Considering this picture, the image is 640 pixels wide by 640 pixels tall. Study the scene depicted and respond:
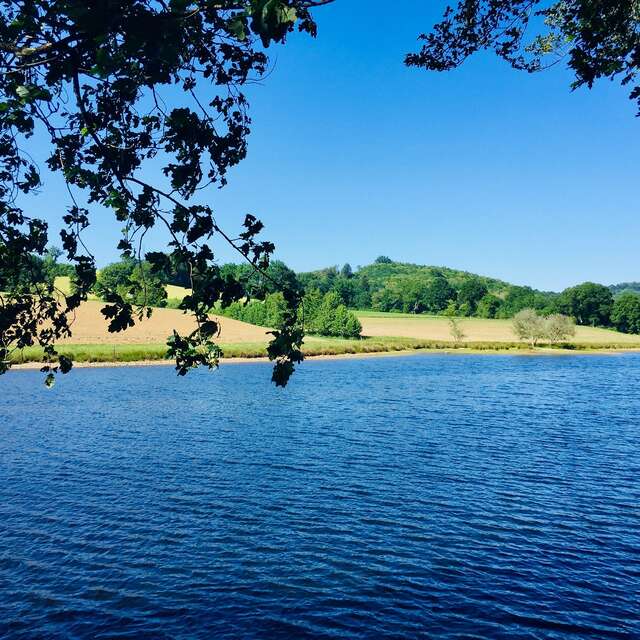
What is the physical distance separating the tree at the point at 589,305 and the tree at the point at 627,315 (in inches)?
121

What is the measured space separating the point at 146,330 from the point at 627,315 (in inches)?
5849

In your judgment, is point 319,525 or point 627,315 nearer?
point 319,525

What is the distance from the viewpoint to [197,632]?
13875mm

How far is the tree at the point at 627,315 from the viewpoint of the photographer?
186 meters

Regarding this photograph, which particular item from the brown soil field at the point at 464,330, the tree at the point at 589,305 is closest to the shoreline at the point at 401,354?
the brown soil field at the point at 464,330

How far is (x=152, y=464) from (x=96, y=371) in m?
52.9

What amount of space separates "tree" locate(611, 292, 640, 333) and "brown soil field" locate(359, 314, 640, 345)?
701 inches

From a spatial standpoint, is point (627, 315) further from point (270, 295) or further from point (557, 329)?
point (270, 295)

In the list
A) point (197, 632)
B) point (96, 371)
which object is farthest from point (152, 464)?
point (96, 371)

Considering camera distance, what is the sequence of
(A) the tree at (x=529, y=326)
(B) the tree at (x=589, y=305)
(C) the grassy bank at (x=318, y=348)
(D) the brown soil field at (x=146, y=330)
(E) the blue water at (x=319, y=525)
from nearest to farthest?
1. (E) the blue water at (x=319, y=525)
2. (C) the grassy bank at (x=318, y=348)
3. (D) the brown soil field at (x=146, y=330)
4. (A) the tree at (x=529, y=326)
5. (B) the tree at (x=589, y=305)

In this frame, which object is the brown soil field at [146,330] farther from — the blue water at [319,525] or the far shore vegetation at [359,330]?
the blue water at [319,525]

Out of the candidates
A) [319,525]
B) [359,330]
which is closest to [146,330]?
[359,330]

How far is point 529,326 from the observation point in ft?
444

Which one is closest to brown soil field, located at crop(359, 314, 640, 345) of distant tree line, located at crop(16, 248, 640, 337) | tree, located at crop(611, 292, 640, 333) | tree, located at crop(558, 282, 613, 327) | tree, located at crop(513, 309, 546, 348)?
distant tree line, located at crop(16, 248, 640, 337)
